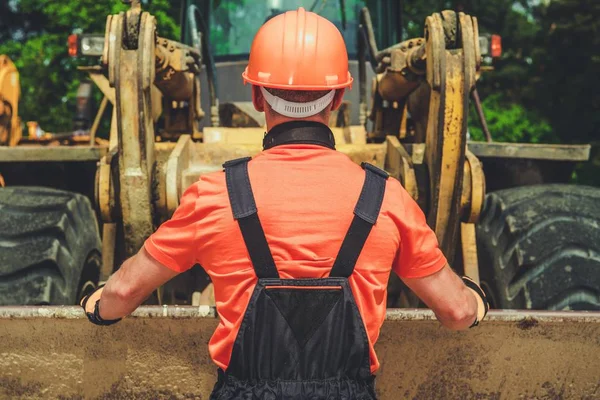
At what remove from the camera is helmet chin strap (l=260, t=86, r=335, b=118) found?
224 centimetres

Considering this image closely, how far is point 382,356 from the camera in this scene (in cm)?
311

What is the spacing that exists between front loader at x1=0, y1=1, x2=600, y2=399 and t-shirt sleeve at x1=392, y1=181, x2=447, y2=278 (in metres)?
0.76

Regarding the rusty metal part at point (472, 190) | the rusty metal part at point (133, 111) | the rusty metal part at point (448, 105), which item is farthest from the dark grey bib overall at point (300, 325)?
the rusty metal part at point (472, 190)

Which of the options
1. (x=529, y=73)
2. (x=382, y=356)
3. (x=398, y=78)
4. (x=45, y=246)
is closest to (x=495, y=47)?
(x=398, y=78)

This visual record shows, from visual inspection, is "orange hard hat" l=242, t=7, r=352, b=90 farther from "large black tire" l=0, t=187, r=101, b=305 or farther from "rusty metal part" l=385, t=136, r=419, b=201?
"large black tire" l=0, t=187, r=101, b=305

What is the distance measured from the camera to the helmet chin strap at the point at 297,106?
7.36 ft

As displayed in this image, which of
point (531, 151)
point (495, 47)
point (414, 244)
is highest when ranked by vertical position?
point (495, 47)

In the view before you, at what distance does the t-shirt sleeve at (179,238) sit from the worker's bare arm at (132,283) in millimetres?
29

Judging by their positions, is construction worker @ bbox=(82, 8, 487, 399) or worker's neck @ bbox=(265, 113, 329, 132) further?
worker's neck @ bbox=(265, 113, 329, 132)

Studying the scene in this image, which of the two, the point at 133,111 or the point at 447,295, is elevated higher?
the point at 133,111

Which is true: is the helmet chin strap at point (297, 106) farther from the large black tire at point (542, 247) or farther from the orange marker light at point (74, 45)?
the orange marker light at point (74, 45)

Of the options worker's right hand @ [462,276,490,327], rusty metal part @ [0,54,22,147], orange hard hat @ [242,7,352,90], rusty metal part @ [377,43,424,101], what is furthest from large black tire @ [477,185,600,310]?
rusty metal part @ [0,54,22,147]

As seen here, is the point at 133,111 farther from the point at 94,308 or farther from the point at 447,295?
the point at 447,295

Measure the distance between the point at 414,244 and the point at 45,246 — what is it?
2.23 meters
